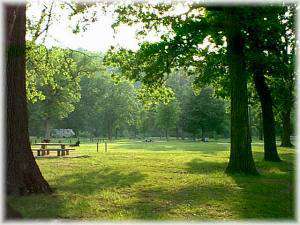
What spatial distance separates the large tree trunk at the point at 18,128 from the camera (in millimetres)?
11537

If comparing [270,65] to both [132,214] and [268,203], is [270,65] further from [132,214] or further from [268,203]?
[132,214]

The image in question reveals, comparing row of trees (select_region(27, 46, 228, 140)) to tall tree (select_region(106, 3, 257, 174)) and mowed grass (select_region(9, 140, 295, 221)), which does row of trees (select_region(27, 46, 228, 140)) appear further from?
mowed grass (select_region(9, 140, 295, 221))

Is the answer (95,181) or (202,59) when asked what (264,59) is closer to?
(202,59)

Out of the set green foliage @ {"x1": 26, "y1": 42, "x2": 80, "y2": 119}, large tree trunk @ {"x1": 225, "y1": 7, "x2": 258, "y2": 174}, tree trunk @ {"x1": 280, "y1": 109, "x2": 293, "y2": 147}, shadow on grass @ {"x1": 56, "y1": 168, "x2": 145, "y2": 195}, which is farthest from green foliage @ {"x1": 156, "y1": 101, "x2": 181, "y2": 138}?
shadow on grass @ {"x1": 56, "y1": 168, "x2": 145, "y2": 195}

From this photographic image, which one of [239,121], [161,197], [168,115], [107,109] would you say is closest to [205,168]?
[239,121]

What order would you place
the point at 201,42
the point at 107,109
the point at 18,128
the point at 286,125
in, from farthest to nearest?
the point at 107,109 < the point at 286,125 < the point at 201,42 < the point at 18,128

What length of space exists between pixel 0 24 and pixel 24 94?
7.12 feet

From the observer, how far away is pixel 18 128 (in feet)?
39.5

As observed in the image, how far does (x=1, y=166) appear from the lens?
11.3 metres

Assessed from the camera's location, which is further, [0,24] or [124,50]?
[124,50]

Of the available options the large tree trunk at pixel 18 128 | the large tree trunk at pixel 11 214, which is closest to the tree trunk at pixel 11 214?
the large tree trunk at pixel 11 214

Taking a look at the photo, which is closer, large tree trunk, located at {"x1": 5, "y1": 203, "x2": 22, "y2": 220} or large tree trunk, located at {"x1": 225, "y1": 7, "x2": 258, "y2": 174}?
large tree trunk, located at {"x1": 5, "y1": 203, "x2": 22, "y2": 220}

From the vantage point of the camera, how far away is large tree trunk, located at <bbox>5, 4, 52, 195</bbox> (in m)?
11.5

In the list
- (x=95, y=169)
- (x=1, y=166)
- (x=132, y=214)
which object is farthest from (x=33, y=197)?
(x=95, y=169)
